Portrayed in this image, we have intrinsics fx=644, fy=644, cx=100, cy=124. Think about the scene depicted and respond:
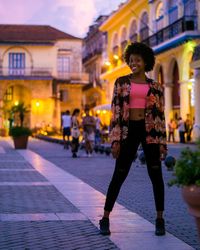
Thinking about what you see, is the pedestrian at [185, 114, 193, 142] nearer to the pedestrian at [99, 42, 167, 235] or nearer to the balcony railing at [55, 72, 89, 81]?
the pedestrian at [99, 42, 167, 235]

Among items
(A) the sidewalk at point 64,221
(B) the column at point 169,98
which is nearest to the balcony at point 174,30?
(B) the column at point 169,98

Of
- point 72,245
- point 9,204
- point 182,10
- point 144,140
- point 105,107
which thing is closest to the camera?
point 72,245

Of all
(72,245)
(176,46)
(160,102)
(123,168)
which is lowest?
(72,245)

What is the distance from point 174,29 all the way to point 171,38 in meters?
0.52

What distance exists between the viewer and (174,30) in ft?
112

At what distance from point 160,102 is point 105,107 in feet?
109

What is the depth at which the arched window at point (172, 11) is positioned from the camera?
35.6 metres

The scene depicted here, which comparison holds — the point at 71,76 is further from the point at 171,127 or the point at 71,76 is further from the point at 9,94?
the point at 171,127

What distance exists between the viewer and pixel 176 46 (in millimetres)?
33812

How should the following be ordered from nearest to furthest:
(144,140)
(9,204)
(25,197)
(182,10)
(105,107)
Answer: (144,140)
(9,204)
(25,197)
(182,10)
(105,107)

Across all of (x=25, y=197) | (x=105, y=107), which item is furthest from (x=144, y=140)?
(x=105, y=107)

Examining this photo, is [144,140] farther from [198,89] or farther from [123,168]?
[198,89]

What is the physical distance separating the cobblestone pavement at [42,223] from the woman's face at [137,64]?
1.73 m

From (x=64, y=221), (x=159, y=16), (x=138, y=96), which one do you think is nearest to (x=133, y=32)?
(x=159, y=16)
